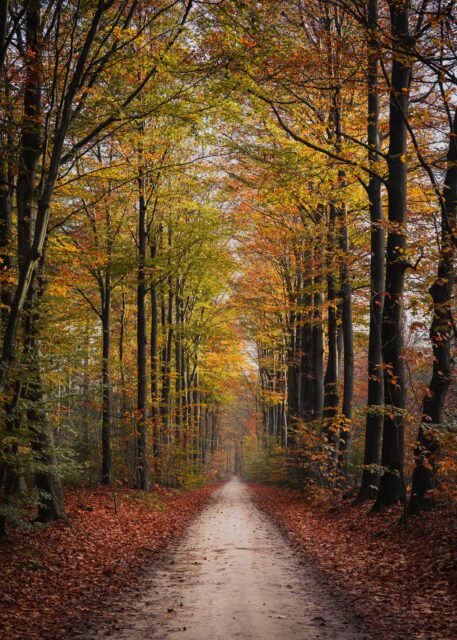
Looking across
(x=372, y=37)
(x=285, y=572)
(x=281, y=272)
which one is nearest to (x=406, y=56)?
(x=372, y=37)

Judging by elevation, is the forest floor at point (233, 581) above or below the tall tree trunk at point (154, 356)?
below

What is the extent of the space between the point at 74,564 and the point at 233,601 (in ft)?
10.4

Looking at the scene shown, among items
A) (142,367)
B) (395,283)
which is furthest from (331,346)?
(395,283)

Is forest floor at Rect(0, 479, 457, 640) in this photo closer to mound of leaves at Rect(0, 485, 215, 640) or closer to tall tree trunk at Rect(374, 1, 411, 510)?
mound of leaves at Rect(0, 485, 215, 640)

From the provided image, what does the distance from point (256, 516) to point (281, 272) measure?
35.4 feet

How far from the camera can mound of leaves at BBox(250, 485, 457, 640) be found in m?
5.14

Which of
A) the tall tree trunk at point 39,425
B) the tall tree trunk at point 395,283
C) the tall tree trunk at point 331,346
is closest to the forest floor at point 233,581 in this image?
the tall tree trunk at point 39,425

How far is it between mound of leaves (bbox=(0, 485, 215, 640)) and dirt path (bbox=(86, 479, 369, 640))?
497mm

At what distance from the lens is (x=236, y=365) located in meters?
33.1

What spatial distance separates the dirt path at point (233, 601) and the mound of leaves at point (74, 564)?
497mm

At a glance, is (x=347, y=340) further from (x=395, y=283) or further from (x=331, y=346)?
(x=395, y=283)

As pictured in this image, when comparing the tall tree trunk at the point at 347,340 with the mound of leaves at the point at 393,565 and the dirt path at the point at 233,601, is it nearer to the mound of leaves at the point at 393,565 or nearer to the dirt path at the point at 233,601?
the mound of leaves at the point at 393,565

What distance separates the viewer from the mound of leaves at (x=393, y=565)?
514 centimetres

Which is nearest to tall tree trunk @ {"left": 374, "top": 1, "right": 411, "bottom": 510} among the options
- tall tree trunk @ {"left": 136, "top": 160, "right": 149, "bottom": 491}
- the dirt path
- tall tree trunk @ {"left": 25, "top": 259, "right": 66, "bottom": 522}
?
the dirt path
